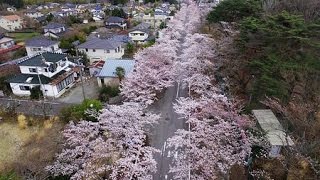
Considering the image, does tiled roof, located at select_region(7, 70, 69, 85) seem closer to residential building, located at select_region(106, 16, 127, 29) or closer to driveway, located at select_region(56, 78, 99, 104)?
driveway, located at select_region(56, 78, 99, 104)

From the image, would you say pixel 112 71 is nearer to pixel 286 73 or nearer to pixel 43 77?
pixel 43 77

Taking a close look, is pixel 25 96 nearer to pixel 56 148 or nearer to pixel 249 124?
pixel 56 148

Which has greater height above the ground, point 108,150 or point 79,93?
point 108,150

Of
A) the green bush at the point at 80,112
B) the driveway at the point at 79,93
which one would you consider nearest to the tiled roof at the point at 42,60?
the driveway at the point at 79,93

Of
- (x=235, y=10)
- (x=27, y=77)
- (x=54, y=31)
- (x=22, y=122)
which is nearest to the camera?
(x=22, y=122)

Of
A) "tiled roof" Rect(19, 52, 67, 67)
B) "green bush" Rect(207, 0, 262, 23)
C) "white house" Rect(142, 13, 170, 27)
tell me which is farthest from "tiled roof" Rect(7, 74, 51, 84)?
"white house" Rect(142, 13, 170, 27)

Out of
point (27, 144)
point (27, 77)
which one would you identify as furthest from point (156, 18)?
point (27, 144)

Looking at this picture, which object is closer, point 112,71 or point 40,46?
→ point 112,71

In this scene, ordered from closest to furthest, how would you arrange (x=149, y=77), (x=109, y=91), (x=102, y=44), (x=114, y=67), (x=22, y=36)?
(x=149, y=77) < (x=109, y=91) < (x=114, y=67) < (x=102, y=44) < (x=22, y=36)
